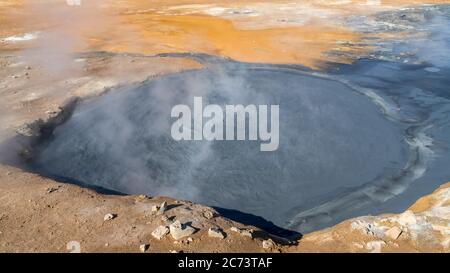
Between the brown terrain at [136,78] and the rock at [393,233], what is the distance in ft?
0.06

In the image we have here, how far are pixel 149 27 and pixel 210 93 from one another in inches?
454

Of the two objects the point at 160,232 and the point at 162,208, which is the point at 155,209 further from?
the point at 160,232

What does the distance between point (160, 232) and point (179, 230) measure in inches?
13.9

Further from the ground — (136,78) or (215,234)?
(136,78)

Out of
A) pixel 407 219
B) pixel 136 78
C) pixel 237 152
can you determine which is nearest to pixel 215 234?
pixel 407 219

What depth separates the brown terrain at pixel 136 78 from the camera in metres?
8.04

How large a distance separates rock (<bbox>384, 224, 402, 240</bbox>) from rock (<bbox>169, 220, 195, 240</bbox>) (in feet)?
11.8

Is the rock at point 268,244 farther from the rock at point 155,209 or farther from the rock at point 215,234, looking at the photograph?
the rock at point 155,209

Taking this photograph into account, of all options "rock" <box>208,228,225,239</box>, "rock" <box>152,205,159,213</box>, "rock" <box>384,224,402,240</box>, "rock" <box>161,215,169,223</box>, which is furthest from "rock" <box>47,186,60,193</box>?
"rock" <box>384,224,402,240</box>

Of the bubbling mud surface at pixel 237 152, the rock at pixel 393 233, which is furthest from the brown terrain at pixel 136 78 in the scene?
the bubbling mud surface at pixel 237 152

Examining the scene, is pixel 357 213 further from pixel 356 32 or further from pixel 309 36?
pixel 356 32

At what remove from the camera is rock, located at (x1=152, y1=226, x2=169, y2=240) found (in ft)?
25.8

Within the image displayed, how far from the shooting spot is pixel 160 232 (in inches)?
312

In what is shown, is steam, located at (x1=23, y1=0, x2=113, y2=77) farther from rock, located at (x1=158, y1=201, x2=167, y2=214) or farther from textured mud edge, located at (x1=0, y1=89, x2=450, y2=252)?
rock, located at (x1=158, y1=201, x2=167, y2=214)
